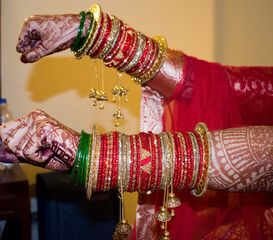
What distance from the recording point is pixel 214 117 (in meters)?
0.68

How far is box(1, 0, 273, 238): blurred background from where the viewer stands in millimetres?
1080

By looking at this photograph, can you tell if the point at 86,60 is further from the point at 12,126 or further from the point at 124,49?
the point at 12,126

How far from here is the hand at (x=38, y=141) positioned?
43cm

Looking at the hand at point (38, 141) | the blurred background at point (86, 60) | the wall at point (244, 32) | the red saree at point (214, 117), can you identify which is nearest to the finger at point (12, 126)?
the hand at point (38, 141)

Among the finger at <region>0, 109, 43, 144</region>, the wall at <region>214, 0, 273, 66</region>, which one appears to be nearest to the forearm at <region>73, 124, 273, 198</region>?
the finger at <region>0, 109, 43, 144</region>

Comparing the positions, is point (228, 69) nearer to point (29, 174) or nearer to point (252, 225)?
point (252, 225)

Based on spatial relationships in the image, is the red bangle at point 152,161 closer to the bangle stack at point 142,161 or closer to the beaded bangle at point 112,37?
the bangle stack at point 142,161

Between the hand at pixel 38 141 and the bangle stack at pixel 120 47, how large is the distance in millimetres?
186

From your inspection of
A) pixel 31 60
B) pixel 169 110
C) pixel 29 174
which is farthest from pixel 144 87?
pixel 29 174

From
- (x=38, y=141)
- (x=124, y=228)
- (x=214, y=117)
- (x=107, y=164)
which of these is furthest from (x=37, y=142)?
(x=214, y=117)

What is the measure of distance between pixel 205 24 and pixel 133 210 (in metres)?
0.97

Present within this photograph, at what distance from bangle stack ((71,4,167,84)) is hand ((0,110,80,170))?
0.19 meters

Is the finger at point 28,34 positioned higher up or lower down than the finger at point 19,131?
higher up

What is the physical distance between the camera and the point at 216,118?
0.68 m
